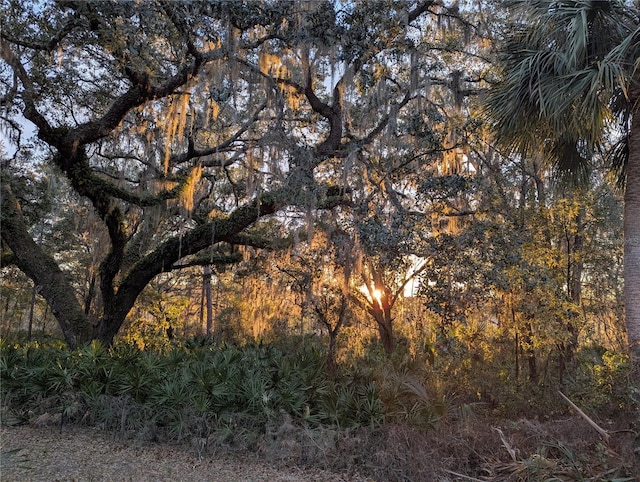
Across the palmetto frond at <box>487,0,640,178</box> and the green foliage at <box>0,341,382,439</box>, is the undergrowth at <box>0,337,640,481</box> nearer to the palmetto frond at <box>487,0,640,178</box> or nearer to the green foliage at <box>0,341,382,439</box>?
the green foliage at <box>0,341,382,439</box>

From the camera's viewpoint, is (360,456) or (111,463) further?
(360,456)

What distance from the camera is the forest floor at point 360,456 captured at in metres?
4.74

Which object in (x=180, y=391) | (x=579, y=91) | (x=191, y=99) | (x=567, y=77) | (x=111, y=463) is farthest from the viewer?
(x=191, y=99)

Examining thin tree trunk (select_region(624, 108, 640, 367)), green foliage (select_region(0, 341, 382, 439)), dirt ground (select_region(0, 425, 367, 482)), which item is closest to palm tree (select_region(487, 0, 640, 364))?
thin tree trunk (select_region(624, 108, 640, 367))

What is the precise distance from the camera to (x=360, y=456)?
571cm

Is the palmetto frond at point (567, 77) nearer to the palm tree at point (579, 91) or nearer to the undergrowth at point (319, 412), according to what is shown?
the palm tree at point (579, 91)

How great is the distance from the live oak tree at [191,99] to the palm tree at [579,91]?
1.80 m

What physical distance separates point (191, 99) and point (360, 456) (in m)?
7.08

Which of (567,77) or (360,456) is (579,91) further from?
(360,456)

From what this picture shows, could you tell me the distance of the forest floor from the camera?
4742 mm

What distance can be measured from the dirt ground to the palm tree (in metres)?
4.81

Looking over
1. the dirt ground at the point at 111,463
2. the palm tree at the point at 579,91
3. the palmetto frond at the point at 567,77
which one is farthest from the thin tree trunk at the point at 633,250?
the dirt ground at the point at 111,463

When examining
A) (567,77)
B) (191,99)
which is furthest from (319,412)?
(191,99)

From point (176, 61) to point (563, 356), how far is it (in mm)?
9112
